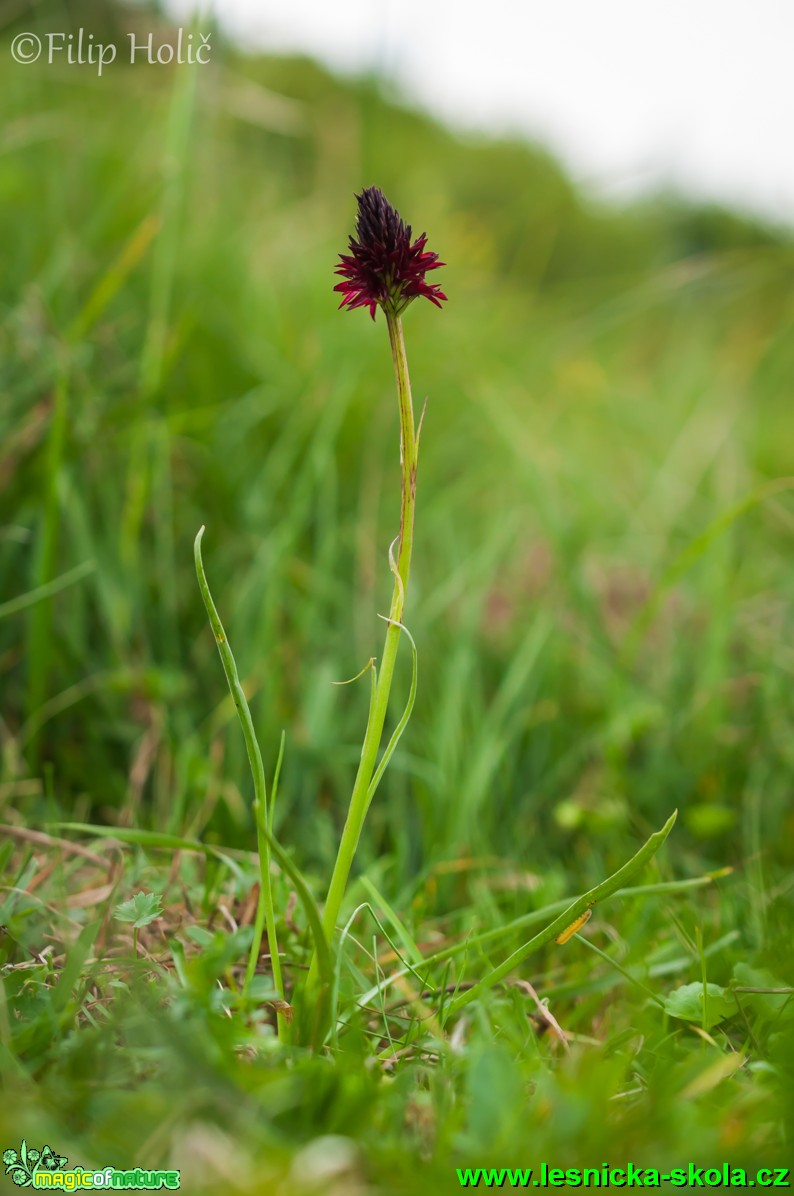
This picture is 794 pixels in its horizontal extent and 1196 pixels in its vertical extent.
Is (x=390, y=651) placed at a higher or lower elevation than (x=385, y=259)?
lower

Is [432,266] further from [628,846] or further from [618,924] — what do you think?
[628,846]

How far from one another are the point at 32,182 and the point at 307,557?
4.56 feet

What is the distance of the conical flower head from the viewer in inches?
31.9

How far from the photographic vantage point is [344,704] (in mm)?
1904

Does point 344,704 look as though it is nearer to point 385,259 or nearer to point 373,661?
point 373,661

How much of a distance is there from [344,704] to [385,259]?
3.99 ft

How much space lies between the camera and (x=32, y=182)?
2549 mm

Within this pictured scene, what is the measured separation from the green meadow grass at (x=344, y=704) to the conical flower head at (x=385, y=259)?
64cm

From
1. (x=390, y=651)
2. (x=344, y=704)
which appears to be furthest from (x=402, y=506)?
(x=344, y=704)

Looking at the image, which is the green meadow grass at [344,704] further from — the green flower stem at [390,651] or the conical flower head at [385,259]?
the conical flower head at [385,259]

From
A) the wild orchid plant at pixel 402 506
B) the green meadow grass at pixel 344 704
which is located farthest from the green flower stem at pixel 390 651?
the green meadow grass at pixel 344 704

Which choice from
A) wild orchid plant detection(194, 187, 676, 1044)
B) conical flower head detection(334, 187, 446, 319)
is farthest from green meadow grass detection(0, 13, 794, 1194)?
conical flower head detection(334, 187, 446, 319)

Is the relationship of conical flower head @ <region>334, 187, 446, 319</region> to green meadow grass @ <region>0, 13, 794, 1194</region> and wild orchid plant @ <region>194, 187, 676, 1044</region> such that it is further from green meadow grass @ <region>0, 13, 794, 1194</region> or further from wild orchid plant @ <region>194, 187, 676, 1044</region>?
green meadow grass @ <region>0, 13, 794, 1194</region>

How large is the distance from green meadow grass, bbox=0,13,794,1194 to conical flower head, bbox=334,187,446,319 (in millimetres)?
639
